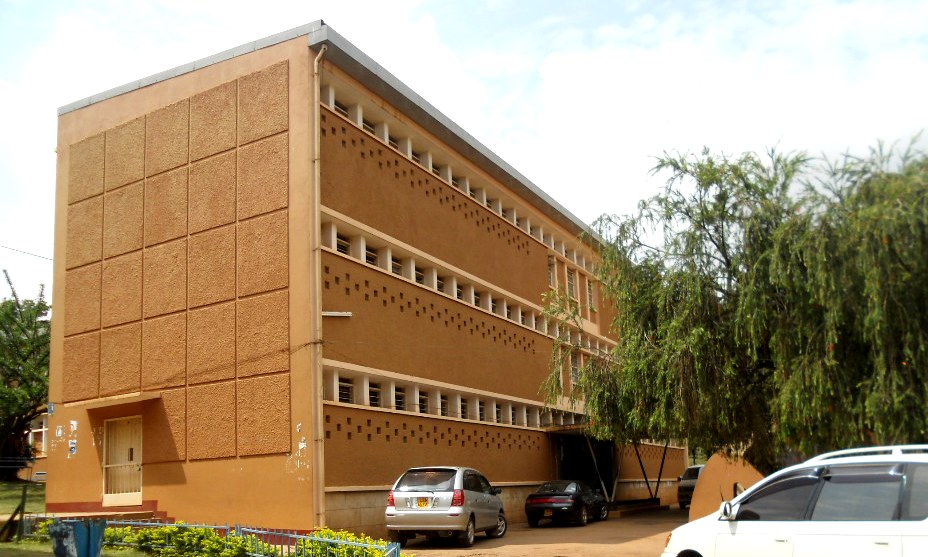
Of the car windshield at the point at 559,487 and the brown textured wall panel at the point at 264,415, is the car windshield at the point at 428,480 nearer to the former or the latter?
the brown textured wall panel at the point at 264,415

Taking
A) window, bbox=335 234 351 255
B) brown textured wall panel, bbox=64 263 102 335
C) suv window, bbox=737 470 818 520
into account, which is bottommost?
suv window, bbox=737 470 818 520

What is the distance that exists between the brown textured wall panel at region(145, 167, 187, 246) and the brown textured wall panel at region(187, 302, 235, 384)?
95.4 inches

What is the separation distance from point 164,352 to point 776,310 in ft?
49.3

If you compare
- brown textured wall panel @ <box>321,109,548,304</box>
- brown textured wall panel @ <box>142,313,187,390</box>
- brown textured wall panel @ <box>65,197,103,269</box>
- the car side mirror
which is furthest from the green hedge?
brown textured wall panel @ <box>65,197,103,269</box>

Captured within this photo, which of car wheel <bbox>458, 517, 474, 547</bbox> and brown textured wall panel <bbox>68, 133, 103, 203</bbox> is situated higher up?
brown textured wall panel <bbox>68, 133, 103, 203</bbox>

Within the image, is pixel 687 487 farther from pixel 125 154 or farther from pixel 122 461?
pixel 125 154

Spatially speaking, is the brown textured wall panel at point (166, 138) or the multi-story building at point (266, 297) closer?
the multi-story building at point (266, 297)

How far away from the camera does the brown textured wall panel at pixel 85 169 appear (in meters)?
25.5

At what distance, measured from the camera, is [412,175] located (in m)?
25.5

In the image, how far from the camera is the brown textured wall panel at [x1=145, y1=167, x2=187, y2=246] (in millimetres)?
23406

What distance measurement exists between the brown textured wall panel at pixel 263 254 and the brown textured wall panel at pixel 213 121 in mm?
2450

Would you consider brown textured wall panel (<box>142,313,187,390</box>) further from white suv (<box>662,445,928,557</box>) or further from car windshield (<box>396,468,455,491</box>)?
white suv (<box>662,445,928,557</box>)

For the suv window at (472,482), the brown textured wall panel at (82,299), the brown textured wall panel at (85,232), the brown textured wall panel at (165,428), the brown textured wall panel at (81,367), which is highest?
the brown textured wall panel at (85,232)

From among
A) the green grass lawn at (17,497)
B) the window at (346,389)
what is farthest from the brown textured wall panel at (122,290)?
the window at (346,389)
